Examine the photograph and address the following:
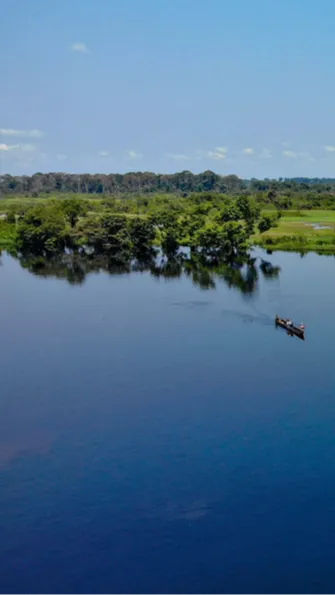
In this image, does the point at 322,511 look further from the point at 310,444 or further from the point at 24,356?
the point at 24,356

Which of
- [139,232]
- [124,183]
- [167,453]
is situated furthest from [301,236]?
[124,183]

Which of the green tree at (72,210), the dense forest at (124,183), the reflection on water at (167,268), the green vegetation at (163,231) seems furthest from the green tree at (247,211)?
the dense forest at (124,183)

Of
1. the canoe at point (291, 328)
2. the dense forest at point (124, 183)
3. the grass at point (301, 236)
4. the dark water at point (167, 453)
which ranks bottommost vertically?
the dark water at point (167, 453)

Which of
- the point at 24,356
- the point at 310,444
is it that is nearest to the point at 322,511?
the point at 310,444

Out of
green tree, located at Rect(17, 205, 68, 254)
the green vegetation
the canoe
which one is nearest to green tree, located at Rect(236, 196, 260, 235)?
the green vegetation

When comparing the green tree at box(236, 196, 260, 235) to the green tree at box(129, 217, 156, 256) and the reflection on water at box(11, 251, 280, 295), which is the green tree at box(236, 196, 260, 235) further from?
the green tree at box(129, 217, 156, 256)

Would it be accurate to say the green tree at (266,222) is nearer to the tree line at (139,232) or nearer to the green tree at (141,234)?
the tree line at (139,232)
